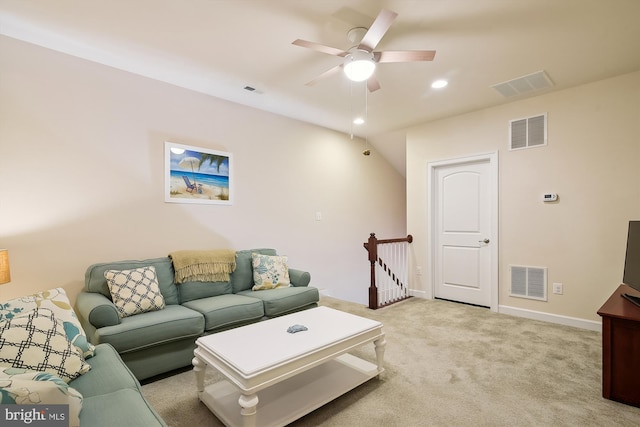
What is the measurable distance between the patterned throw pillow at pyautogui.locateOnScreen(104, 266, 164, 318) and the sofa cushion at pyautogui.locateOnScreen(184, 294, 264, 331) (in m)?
0.31

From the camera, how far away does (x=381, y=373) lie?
7.36 ft

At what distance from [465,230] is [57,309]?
4.28 meters

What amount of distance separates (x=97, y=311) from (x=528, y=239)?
4.29 meters

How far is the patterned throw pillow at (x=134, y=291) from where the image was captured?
7.92ft

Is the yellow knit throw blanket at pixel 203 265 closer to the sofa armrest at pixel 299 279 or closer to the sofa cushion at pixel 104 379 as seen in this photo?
the sofa armrest at pixel 299 279

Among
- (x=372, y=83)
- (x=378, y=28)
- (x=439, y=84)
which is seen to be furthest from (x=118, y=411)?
(x=439, y=84)

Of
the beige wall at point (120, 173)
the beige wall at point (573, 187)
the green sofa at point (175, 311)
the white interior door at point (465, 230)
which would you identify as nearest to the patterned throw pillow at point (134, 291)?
the green sofa at point (175, 311)

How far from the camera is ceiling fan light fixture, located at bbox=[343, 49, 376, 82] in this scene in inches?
87.7

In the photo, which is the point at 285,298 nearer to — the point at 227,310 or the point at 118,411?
the point at 227,310

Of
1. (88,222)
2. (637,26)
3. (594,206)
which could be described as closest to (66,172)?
(88,222)

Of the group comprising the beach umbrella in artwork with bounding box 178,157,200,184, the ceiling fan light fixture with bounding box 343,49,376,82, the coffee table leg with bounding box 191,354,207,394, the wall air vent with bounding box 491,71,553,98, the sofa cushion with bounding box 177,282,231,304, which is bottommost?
the coffee table leg with bounding box 191,354,207,394

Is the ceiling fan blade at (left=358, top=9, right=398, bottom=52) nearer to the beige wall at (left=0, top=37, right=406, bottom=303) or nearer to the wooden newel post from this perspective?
the beige wall at (left=0, top=37, right=406, bottom=303)

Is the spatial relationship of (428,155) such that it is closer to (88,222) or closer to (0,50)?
(88,222)

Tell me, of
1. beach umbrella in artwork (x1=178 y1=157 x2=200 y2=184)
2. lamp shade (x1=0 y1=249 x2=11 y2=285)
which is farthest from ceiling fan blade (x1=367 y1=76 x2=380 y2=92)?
lamp shade (x1=0 y1=249 x2=11 y2=285)
